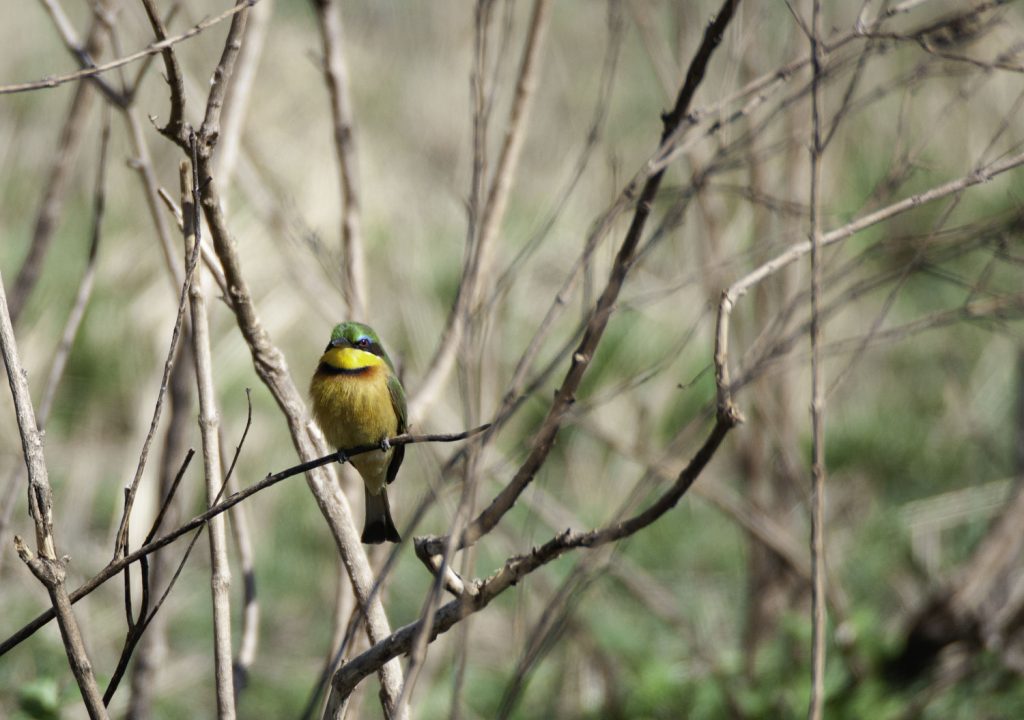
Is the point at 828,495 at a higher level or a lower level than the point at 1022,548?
higher

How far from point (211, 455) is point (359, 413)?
82 cm

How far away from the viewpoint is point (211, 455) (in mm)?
1681

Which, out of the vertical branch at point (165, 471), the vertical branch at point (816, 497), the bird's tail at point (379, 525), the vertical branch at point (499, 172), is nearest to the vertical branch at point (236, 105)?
the vertical branch at point (165, 471)

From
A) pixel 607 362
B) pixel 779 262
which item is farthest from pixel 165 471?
pixel 607 362

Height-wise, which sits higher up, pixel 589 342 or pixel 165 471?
pixel 165 471

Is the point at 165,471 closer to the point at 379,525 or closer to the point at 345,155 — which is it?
the point at 379,525

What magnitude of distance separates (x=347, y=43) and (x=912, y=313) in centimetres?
421

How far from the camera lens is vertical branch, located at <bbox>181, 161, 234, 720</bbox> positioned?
166cm

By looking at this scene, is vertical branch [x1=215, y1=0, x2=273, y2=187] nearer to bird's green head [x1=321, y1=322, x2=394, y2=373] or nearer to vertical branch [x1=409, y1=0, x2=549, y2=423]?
bird's green head [x1=321, y1=322, x2=394, y2=373]

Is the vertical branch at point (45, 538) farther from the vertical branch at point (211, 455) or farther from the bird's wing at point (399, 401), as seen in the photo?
the bird's wing at point (399, 401)

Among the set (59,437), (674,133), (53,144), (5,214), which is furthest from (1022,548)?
(53,144)

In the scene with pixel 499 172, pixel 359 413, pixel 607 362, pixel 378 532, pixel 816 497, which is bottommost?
pixel 816 497

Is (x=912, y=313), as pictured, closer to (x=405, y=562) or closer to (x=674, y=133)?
(x=405, y=562)

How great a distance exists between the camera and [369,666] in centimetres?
159
